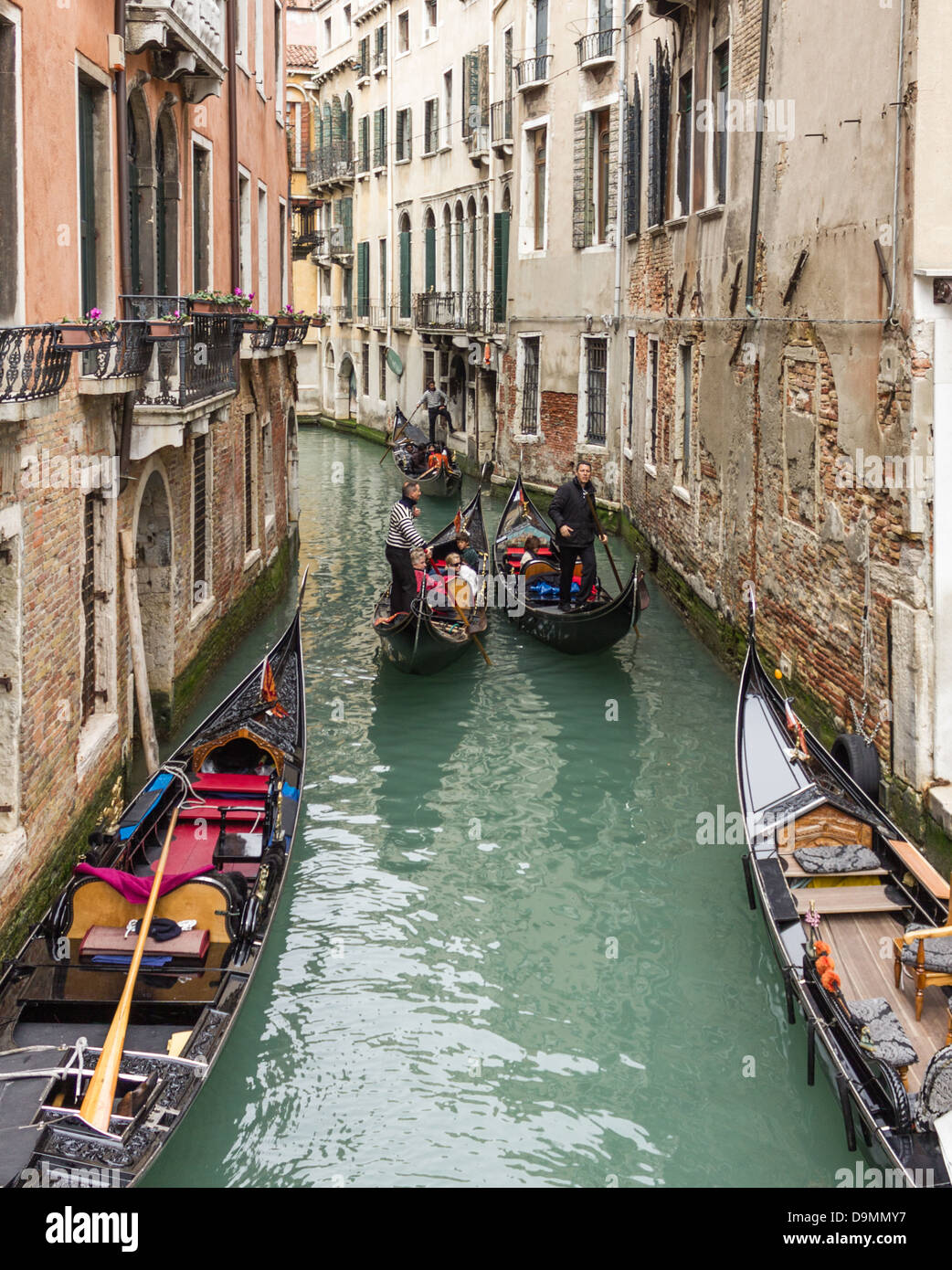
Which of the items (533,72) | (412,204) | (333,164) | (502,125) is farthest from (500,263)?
(333,164)

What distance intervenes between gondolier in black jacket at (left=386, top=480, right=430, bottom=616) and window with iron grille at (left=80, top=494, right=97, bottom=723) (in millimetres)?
2971

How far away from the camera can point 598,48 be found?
1528 cm

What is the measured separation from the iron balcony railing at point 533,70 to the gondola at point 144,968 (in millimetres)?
12411

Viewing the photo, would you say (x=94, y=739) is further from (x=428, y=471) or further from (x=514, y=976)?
(x=428, y=471)

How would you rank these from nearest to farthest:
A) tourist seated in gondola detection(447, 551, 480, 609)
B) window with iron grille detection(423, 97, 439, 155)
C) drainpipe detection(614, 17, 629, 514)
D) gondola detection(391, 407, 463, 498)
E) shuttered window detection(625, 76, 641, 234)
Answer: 1. tourist seated in gondola detection(447, 551, 480, 609)
2. shuttered window detection(625, 76, 641, 234)
3. drainpipe detection(614, 17, 629, 514)
4. gondola detection(391, 407, 463, 498)
5. window with iron grille detection(423, 97, 439, 155)

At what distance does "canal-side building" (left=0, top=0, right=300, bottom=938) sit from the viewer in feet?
A: 16.3

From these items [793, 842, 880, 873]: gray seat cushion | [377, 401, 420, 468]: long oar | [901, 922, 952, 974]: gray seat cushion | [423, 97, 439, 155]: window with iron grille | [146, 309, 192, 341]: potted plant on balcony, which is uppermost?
[423, 97, 439, 155]: window with iron grille

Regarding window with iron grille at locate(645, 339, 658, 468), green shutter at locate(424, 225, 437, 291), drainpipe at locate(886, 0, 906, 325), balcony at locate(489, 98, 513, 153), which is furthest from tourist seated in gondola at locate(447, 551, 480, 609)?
green shutter at locate(424, 225, 437, 291)

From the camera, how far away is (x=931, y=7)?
575cm

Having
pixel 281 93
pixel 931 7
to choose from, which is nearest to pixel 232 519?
pixel 281 93

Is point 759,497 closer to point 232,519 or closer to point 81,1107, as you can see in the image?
point 232,519

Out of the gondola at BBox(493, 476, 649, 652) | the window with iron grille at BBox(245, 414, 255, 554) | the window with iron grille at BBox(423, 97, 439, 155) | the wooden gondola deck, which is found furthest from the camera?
the window with iron grille at BBox(423, 97, 439, 155)

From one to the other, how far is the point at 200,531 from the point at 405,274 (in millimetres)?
17164

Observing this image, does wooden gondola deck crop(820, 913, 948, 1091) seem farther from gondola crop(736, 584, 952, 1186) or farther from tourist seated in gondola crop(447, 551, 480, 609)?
tourist seated in gondola crop(447, 551, 480, 609)
